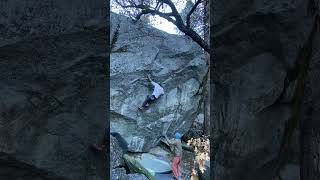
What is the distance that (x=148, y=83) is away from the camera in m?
13.4


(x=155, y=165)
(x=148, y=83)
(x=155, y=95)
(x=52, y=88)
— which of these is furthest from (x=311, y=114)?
(x=148, y=83)

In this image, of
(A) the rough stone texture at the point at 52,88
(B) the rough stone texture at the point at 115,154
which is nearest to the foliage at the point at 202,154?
(B) the rough stone texture at the point at 115,154

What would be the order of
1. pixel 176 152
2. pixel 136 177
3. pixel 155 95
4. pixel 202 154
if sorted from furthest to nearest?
pixel 155 95 < pixel 176 152 < pixel 136 177 < pixel 202 154

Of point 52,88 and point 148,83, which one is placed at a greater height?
point 148,83

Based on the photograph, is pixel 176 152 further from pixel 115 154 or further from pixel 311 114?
pixel 311 114

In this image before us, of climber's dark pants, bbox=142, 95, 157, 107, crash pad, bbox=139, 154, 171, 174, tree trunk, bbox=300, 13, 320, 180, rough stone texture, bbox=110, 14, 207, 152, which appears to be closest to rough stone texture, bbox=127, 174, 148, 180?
crash pad, bbox=139, 154, 171, 174

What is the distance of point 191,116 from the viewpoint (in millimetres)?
13492

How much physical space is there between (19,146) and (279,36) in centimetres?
138

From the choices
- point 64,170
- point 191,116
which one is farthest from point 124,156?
point 64,170

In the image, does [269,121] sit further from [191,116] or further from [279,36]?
[191,116]

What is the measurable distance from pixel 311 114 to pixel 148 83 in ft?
38.0

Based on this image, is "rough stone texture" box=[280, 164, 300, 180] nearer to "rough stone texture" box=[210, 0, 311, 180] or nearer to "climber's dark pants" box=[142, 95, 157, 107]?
"rough stone texture" box=[210, 0, 311, 180]

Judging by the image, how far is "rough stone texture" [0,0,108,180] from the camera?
2176mm

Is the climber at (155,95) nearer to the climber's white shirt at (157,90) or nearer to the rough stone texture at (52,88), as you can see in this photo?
the climber's white shirt at (157,90)
